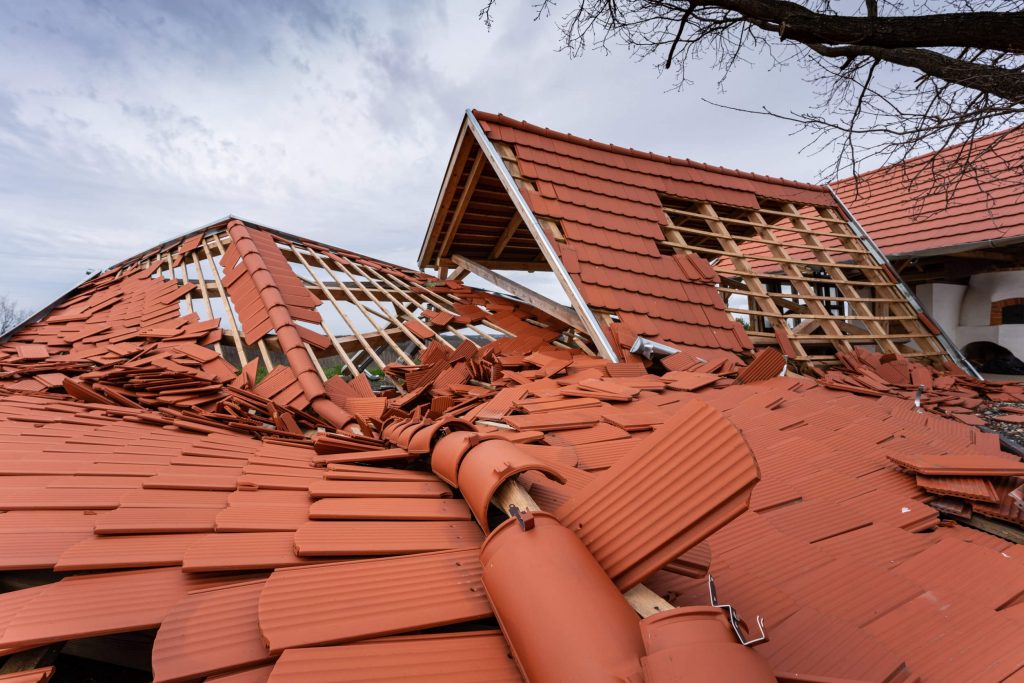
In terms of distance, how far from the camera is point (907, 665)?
1.10m

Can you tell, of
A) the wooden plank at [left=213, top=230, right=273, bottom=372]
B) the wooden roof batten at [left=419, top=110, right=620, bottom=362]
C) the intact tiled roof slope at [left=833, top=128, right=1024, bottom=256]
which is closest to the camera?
the wooden plank at [left=213, top=230, right=273, bottom=372]

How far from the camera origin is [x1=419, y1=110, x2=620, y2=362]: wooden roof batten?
5.14 meters

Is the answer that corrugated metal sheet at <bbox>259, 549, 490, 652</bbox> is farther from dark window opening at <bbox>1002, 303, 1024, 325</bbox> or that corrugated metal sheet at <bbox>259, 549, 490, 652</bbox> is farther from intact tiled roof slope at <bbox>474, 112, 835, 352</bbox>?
dark window opening at <bbox>1002, 303, 1024, 325</bbox>

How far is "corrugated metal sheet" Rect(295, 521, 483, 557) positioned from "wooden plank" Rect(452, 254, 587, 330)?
3984 mm

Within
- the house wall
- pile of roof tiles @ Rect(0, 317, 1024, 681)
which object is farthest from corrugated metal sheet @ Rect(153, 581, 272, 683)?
the house wall

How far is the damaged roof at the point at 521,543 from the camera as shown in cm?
88

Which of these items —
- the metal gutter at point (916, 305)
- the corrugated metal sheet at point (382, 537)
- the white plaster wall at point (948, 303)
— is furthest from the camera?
the white plaster wall at point (948, 303)

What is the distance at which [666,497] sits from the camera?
1.04 metres

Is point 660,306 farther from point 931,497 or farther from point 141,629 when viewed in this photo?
point 141,629

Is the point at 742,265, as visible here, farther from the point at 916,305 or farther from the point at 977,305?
the point at 977,305

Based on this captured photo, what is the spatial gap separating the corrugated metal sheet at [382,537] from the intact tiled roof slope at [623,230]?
390cm

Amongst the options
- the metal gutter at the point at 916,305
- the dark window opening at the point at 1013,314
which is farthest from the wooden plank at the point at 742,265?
the dark window opening at the point at 1013,314

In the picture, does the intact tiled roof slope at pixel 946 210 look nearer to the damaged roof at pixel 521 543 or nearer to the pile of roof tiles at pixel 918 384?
the pile of roof tiles at pixel 918 384

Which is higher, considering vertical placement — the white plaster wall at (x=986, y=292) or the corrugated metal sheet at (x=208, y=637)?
the corrugated metal sheet at (x=208, y=637)
